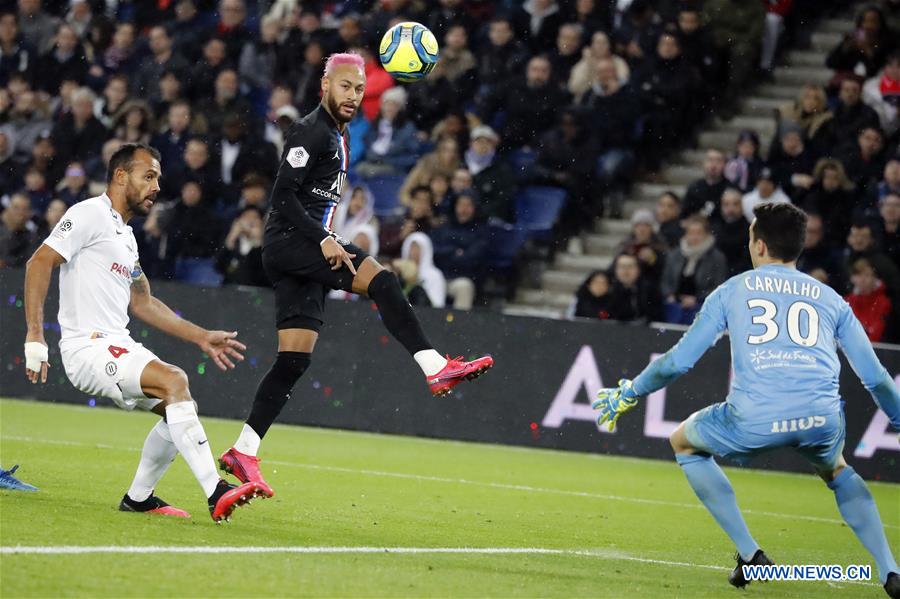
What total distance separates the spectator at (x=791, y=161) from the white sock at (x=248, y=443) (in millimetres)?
8763

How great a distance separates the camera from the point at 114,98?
19.3 m

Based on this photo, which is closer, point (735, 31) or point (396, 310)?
point (396, 310)

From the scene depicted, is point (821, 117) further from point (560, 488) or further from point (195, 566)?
point (195, 566)

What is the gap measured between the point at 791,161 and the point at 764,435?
9.53 m

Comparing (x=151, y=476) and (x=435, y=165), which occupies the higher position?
(x=151, y=476)

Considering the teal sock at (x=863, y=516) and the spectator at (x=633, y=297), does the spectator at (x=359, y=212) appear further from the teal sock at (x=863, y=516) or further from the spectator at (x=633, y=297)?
the teal sock at (x=863, y=516)

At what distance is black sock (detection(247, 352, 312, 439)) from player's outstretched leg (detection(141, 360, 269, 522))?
87 cm

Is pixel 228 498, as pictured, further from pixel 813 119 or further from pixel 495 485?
pixel 813 119

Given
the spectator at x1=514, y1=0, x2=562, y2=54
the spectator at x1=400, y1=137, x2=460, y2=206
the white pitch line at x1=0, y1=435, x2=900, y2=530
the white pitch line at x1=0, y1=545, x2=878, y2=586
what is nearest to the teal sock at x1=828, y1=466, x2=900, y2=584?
the white pitch line at x1=0, y1=545, x2=878, y2=586

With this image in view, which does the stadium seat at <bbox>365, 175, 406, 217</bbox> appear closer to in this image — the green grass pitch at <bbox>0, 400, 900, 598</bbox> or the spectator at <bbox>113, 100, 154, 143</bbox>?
the spectator at <bbox>113, 100, 154, 143</bbox>

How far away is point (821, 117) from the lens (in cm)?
1536

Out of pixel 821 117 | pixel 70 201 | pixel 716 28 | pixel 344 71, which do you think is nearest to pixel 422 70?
pixel 344 71

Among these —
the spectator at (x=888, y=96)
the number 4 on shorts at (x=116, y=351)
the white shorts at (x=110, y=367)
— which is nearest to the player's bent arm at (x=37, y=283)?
the white shorts at (x=110, y=367)

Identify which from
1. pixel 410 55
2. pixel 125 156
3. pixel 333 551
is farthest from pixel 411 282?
pixel 333 551
